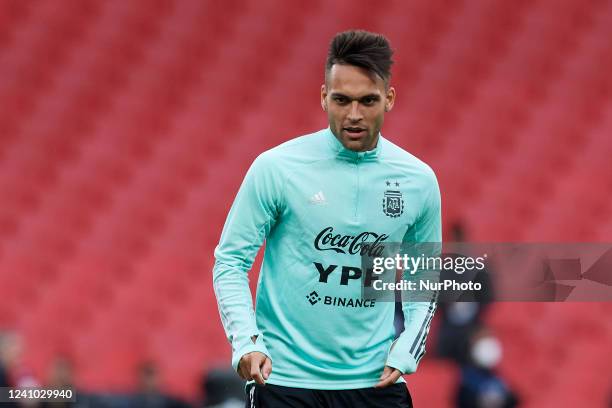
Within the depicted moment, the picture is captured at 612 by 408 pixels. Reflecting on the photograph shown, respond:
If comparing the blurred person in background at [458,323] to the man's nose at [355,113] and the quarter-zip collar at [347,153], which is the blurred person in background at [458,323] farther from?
the man's nose at [355,113]

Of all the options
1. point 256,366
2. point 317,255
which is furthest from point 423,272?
point 256,366

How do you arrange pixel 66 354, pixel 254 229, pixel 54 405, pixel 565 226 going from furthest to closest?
pixel 565 226
pixel 66 354
pixel 54 405
pixel 254 229

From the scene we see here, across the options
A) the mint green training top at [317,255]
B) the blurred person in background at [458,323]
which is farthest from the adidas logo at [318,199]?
the blurred person in background at [458,323]

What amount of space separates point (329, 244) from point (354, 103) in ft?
1.16

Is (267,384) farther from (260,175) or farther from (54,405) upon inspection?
(54,405)

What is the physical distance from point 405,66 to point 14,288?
352 cm

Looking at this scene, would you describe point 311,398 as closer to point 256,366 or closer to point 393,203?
point 256,366

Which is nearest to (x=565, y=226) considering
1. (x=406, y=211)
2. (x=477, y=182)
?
(x=477, y=182)

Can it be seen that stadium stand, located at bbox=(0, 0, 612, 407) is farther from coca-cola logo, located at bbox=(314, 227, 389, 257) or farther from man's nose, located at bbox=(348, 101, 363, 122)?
man's nose, located at bbox=(348, 101, 363, 122)

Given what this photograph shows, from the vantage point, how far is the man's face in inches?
121

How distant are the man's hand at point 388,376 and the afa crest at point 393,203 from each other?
15.2 inches

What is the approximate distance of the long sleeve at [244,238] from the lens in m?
3.07

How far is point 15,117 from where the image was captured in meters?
10.4

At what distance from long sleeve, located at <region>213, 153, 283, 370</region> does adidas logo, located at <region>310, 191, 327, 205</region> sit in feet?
0.26
